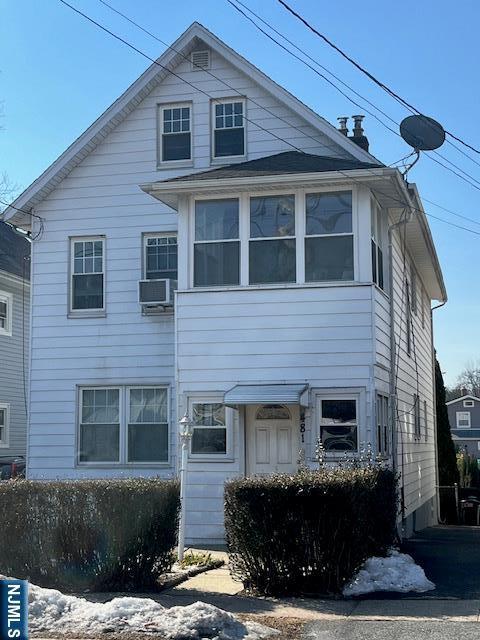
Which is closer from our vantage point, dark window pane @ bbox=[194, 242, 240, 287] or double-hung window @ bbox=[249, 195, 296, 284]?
double-hung window @ bbox=[249, 195, 296, 284]

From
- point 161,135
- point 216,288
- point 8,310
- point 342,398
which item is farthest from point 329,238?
point 8,310

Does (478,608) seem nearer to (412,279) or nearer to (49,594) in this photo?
(49,594)

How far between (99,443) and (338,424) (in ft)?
16.2

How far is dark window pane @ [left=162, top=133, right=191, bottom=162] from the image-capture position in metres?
17.5

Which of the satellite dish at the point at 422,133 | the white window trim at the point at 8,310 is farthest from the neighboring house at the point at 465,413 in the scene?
the satellite dish at the point at 422,133

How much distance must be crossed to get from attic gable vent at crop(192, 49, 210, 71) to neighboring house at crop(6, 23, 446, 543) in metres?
0.03

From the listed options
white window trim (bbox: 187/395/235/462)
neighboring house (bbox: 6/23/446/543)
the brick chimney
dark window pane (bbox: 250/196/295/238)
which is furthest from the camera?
the brick chimney

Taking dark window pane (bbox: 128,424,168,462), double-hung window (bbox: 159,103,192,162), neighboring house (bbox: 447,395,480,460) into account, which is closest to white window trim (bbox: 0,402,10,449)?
dark window pane (bbox: 128,424,168,462)

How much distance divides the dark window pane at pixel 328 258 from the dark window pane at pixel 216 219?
1314mm

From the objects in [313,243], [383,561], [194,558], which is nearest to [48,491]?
[194,558]

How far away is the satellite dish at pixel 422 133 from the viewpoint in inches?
611

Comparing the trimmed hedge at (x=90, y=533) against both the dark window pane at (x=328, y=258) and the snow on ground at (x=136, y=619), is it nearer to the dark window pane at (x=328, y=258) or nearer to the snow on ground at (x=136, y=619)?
the snow on ground at (x=136, y=619)

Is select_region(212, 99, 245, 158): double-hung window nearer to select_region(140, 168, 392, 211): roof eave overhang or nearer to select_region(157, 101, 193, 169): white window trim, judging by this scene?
select_region(157, 101, 193, 169): white window trim

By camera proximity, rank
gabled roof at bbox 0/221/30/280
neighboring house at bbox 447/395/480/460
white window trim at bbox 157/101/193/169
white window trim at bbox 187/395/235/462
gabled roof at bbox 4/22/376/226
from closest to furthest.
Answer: white window trim at bbox 187/395/235/462 → gabled roof at bbox 4/22/376/226 → white window trim at bbox 157/101/193/169 → gabled roof at bbox 0/221/30/280 → neighboring house at bbox 447/395/480/460
